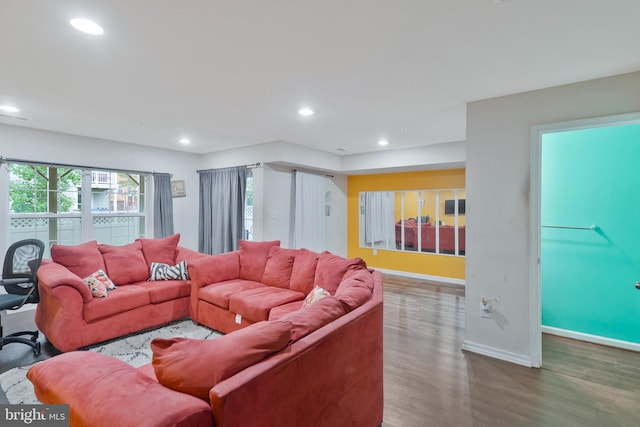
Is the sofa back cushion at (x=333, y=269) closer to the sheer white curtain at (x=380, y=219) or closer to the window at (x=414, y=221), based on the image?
the window at (x=414, y=221)

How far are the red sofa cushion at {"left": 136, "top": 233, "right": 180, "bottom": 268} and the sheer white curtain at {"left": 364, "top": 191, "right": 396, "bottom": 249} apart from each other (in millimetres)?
4126

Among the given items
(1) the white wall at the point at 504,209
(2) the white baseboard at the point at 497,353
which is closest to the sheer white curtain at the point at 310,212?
(1) the white wall at the point at 504,209

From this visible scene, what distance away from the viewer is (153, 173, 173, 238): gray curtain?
5.40 metres

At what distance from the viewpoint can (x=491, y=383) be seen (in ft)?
8.04

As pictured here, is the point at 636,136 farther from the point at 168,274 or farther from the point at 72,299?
the point at 72,299

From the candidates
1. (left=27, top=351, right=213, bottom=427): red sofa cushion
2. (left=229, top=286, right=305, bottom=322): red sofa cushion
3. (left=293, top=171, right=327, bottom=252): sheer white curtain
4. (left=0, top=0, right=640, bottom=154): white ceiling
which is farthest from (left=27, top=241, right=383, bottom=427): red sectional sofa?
(left=293, top=171, right=327, bottom=252): sheer white curtain

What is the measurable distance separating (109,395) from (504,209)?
3.16 m

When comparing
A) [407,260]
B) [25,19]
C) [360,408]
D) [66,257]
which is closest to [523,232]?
[360,408]

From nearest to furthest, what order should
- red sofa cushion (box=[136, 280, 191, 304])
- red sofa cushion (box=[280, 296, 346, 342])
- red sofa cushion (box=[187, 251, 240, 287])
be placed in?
red sofa cushion (box=[280, 296, 346, 342]) < red sofa cushion (box=[136, 280, 191, 304]) < red sofa cushion (box=[187, 251, 240, 287])

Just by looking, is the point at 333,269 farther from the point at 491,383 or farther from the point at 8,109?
A: the point at 8,109

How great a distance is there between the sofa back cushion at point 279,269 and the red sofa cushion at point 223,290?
0.44 ft

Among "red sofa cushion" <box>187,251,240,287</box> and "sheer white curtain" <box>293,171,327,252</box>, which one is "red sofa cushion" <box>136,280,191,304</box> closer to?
"red sofa cushion" <box>187,251,240,287</box>

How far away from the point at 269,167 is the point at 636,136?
15.0 ft

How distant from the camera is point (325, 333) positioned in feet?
4.73
